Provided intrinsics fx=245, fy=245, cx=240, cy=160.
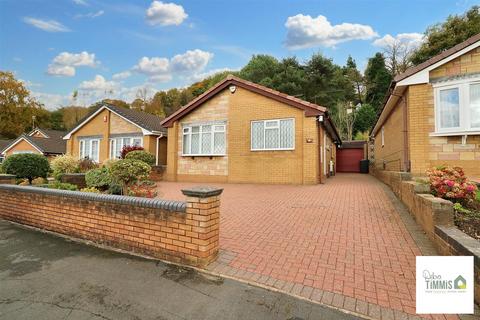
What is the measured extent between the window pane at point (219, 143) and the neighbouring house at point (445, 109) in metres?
8.52

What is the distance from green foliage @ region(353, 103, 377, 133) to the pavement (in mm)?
35922

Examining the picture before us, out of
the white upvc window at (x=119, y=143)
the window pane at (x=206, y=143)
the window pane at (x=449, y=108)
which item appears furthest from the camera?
the white upvc window at (x=119, y=143)

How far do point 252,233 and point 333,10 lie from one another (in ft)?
38.4

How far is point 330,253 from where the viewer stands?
385 cm

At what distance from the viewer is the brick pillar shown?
337 cm

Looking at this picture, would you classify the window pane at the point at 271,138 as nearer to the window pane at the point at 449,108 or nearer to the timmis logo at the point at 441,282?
the window pane at the point at 449,108

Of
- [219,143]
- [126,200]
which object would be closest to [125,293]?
[126,200]

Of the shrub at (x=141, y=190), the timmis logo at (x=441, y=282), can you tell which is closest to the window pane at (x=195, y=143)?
the shrub at (x=141, y=190)

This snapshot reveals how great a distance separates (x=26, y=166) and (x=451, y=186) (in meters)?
14.0

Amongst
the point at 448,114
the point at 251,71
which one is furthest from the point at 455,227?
the point at 251,71

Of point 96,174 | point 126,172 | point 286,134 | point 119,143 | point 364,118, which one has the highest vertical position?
point 364,118

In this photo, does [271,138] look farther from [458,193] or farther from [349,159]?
[349,159]

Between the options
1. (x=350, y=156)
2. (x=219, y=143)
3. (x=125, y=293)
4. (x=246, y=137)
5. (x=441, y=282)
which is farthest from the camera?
(x=350, y=156)

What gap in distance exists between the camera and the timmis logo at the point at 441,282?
8.63ft
